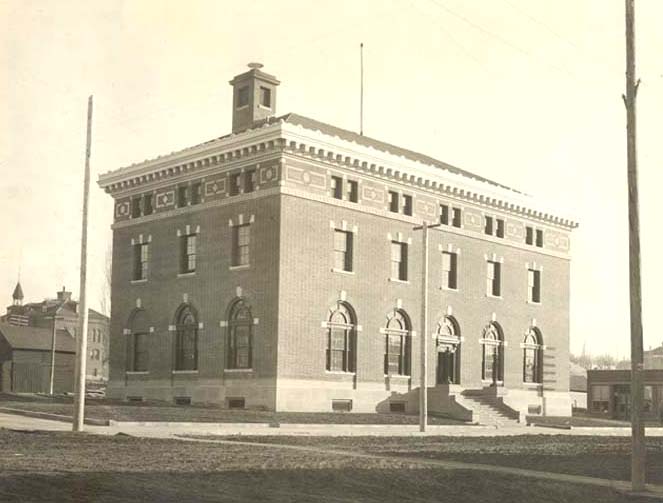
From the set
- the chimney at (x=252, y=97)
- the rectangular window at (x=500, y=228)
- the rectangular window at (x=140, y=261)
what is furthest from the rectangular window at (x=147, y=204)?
the rectangular window at (x=500, y=228)

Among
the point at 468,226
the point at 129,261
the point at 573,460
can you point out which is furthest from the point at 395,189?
the point at 573,460

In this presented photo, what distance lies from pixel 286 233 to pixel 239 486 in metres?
26.8

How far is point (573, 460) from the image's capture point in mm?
23297

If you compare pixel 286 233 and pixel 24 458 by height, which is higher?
pixel 286 233

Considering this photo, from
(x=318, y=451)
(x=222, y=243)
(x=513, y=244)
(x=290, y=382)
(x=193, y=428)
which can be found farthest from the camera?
(x=513, y=244)

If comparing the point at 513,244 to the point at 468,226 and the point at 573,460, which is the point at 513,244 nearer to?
the point at 468,226

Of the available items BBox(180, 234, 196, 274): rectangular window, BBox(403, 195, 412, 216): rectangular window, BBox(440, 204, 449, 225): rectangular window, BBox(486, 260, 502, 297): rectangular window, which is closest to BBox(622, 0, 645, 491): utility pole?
BBox(403, 195, 412, 216): rectangular window

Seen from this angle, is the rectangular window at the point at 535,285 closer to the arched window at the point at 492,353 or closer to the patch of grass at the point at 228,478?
the arched window at the point at 492,353

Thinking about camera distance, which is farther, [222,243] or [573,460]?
[222,243]

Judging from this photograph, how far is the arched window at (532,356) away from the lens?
177 ft

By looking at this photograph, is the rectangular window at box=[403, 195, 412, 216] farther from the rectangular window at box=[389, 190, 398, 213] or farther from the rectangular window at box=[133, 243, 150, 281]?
the rectangular window at box=[133, 243, 150, 281]

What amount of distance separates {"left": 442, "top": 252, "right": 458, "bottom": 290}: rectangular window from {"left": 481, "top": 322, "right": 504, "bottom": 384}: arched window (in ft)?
11.7

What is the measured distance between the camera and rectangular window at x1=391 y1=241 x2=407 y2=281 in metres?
46.0

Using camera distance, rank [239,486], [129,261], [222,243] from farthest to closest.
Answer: [129,261] → [222,243] → [239,486]
